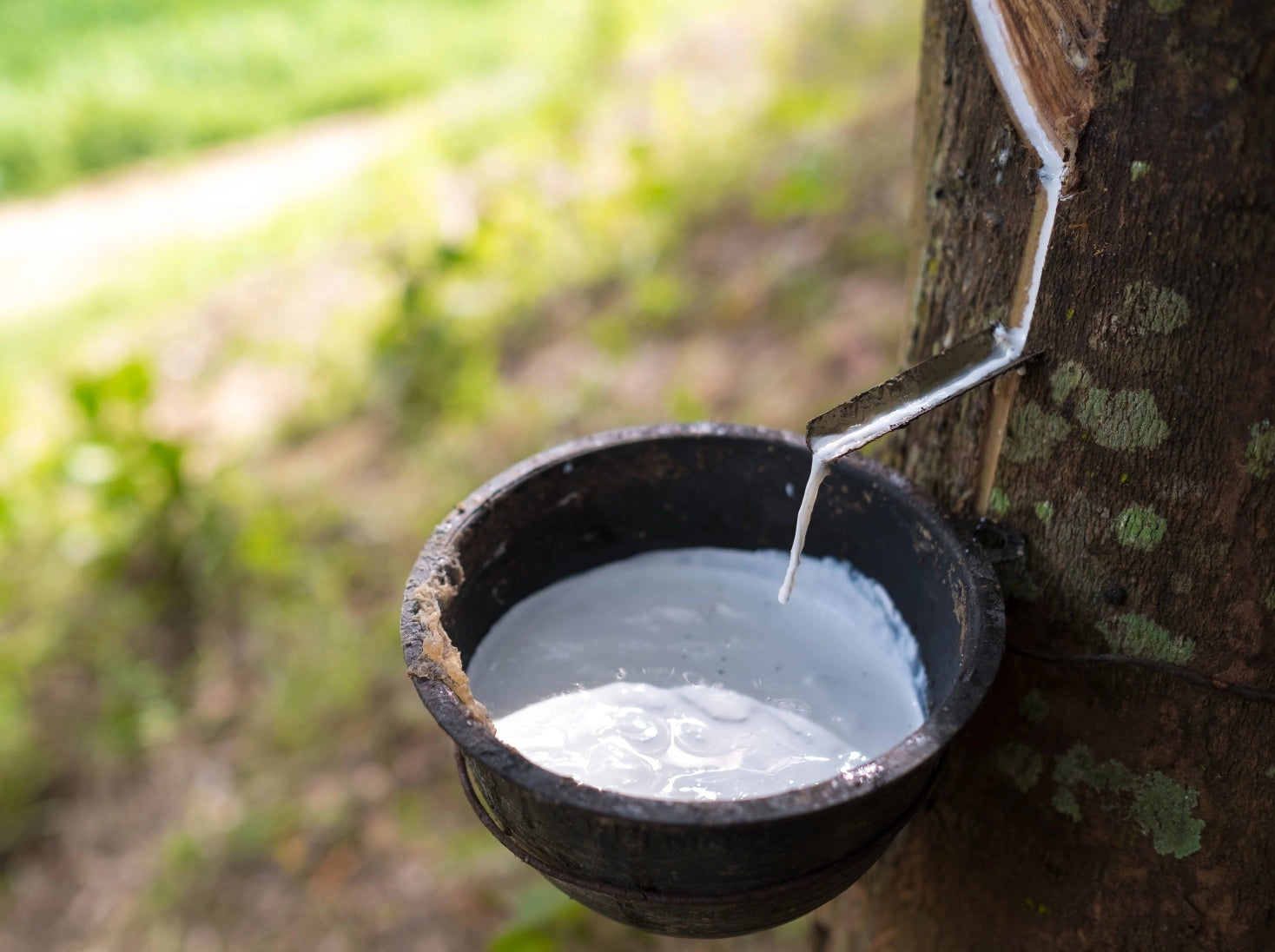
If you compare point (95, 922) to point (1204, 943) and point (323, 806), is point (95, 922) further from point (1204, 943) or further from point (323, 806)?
point (1204, 943)

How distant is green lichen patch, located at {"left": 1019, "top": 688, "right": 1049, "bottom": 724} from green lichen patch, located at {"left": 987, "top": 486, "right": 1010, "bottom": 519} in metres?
0.25

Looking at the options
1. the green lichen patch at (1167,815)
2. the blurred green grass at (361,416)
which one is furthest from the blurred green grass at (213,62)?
the green lichen patch at (1167,815)

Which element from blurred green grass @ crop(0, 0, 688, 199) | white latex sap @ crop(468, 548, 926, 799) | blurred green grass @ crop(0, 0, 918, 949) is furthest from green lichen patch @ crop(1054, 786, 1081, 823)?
blurred green grass @ crop(0, 0, 688, 199)

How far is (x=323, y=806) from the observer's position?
290cm

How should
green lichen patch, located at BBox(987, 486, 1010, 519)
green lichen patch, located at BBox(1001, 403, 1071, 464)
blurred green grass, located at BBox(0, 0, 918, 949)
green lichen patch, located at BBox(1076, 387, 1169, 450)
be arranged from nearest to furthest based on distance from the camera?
1. green lichen patch, located at BBox(1076, 387, 1169, 450)
2. green lichen patch, located at BBox(1001, 403, 1071, 464)
3. green lichen patch, located at BBox(987, 486, 1010, 519)
4. blurred green grass, located at BBox(0, 0, 918, 949)

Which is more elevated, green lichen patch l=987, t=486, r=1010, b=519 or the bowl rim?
green lichen patch l=987, t=486, r=1010, b=519

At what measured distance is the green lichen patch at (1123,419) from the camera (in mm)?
1170

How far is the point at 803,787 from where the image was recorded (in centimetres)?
117

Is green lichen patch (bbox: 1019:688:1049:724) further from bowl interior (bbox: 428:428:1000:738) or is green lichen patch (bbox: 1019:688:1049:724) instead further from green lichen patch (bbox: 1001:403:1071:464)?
green lichen patch (bbox: 1001:403:1071:464)

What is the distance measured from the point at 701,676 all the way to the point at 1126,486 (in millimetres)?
663

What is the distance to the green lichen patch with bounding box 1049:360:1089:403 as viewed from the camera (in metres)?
1.22

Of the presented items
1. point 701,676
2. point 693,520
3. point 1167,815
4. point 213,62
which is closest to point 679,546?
point 693,520

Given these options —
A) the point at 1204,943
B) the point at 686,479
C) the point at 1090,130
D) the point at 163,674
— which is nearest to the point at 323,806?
the point at 163,674

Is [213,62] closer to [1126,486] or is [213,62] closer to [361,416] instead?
[361,416]
